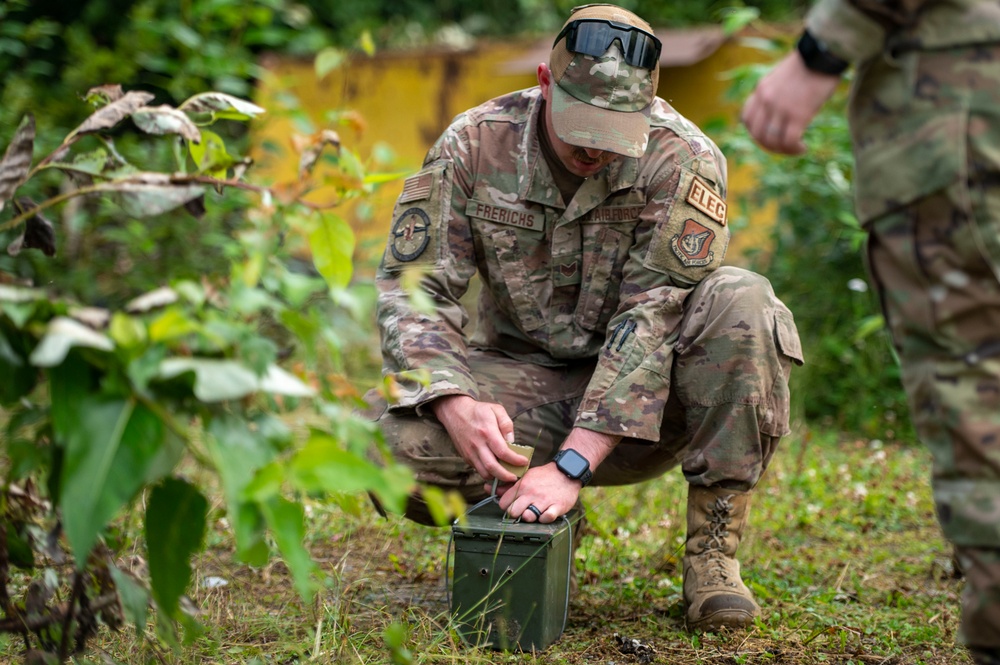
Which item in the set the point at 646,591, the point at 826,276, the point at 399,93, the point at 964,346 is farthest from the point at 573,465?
the point at 399,93

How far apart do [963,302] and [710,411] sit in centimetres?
96

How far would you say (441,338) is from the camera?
8.16 ft

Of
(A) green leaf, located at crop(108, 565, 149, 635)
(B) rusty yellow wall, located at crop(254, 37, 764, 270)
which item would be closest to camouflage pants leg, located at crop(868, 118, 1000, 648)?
(A) green leaf, located at crop(108, 565, 149, 635)

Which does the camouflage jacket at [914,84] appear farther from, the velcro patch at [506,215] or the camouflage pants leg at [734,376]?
the velcro patch at [506,215]

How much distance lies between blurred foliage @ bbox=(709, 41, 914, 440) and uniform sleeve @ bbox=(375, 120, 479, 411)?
2213 mm

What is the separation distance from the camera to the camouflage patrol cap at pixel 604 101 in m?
2.37

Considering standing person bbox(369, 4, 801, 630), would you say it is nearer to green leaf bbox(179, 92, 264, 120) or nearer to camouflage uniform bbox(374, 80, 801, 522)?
camouflage uniform bbox(374, 80, 801, 522)

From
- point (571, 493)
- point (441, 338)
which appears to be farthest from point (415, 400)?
point (571, 493)

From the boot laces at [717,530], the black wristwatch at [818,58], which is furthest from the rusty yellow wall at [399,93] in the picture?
the black wristwatch at [818,58]

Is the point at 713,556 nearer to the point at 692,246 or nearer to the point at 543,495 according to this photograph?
the point at 543,495

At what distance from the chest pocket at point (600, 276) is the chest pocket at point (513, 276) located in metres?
0.12

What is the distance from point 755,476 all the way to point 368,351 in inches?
134

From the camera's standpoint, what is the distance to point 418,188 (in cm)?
265

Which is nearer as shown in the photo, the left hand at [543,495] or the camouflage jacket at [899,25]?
the camouflage jacket at [899,25]
